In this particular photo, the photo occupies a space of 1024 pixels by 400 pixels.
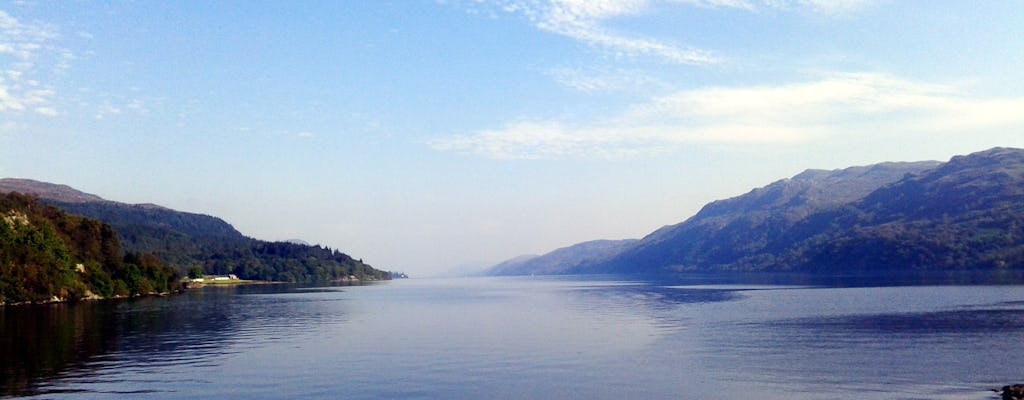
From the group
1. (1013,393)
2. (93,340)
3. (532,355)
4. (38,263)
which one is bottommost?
(1013,393)

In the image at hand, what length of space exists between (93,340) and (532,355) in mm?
49869

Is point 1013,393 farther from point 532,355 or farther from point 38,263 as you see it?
point 38,263

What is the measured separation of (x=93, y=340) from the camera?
8294 centimetres

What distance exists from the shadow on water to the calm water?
0.25m

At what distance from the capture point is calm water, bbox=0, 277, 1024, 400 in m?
50.9

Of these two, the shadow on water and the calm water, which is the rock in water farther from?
the shadow on water

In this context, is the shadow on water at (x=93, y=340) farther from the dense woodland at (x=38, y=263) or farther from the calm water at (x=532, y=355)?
the dense woodland at (x=38, y=263)

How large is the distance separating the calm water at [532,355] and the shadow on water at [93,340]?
25 centimetres

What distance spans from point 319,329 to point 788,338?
5784 cm

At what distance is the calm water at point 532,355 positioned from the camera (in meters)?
50.9

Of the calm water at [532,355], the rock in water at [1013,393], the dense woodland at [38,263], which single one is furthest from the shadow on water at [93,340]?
the rock in water at [1013,393]

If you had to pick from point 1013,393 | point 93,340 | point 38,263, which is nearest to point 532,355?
point 1013,393

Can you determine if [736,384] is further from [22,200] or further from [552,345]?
[22,200]

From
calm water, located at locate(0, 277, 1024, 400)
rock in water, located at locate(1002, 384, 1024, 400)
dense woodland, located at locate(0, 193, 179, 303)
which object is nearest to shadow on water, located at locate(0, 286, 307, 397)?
calm water, located at locate(0, 277, 1024, 400)
